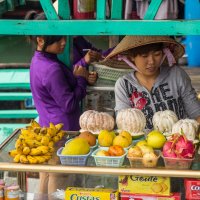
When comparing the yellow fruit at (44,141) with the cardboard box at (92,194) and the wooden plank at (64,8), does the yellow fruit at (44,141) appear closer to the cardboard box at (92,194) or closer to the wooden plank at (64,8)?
the cardboard box at (92,194)

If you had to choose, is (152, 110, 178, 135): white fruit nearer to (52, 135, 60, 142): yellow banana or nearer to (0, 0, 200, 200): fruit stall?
(0, 0, 200, 200): fruit stall

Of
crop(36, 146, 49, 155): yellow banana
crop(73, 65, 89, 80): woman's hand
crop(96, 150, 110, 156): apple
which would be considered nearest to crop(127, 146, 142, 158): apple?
crop(96, 150, 110, 156): apple

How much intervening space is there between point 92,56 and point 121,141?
1857 mm

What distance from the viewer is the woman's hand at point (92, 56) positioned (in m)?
4.89

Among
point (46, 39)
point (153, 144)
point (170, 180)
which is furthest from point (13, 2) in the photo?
point (170, 180)

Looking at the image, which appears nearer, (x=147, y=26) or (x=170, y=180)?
(x=147, y=26)

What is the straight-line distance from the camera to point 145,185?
10.1ft

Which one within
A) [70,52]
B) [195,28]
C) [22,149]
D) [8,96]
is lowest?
[8,96]

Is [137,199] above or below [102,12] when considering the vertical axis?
below

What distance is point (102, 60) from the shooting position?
497cm

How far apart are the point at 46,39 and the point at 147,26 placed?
144 cm

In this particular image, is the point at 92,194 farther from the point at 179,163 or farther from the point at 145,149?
the point at 179,163

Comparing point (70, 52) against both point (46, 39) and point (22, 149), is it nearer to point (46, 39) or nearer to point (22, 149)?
point (46, 39)

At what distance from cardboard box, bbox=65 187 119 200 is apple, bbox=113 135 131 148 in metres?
0.27
